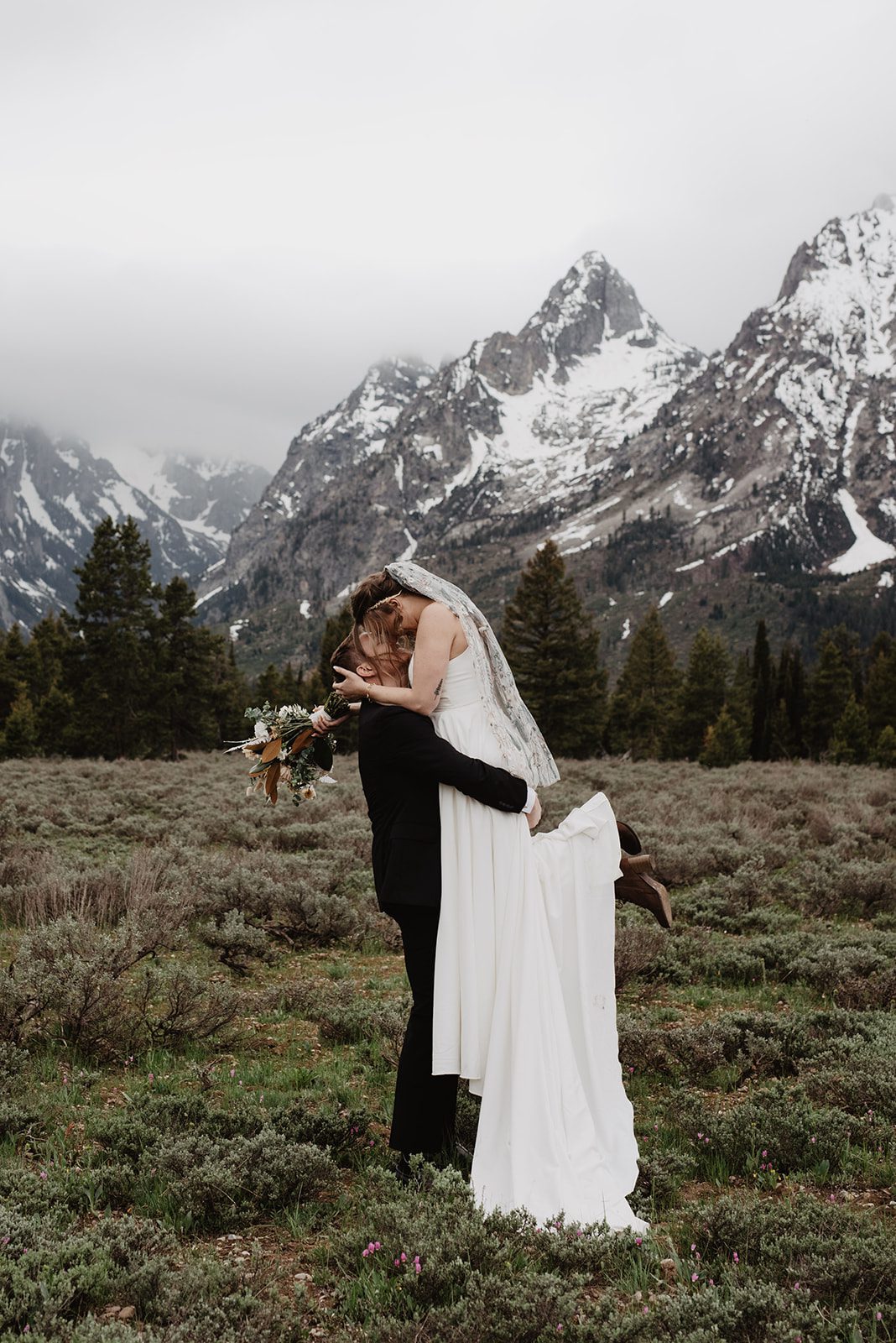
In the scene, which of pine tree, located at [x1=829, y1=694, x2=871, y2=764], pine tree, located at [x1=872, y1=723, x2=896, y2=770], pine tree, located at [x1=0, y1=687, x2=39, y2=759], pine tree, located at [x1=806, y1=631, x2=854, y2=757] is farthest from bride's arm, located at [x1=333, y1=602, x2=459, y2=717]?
pine tree, located at [x1=806, y1=631, x2=854, y2=757]

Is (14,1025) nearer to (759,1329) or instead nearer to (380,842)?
(380,842)

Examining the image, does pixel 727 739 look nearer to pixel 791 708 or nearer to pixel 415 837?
pixel 791 708

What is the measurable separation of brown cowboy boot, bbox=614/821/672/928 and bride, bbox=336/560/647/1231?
0.49ft

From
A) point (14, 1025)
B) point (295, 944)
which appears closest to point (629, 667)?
point (295, 944)

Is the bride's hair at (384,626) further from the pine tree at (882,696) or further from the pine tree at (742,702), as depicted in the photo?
the pine tree at (882,696)

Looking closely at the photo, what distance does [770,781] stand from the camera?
64.7 ft

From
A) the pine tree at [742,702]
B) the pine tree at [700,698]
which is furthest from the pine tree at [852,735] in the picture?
the pine tree at [700,698]

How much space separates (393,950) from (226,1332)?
239 inches

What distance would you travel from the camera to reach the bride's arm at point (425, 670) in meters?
4.02

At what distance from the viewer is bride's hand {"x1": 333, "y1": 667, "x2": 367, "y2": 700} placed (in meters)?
4.09

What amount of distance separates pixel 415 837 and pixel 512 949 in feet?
2.21

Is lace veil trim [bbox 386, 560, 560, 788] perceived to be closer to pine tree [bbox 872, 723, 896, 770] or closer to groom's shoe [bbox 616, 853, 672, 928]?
groom's shoe [bbox 616, 853, 672, 928]

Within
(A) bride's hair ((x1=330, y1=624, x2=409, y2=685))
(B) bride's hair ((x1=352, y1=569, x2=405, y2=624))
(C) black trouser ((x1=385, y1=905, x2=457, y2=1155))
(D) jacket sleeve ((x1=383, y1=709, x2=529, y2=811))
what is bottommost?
(C) black trouser ((x1=385, y1=905, x2=457, y2=1155))

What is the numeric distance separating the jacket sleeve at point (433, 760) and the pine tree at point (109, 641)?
33.5 meters
